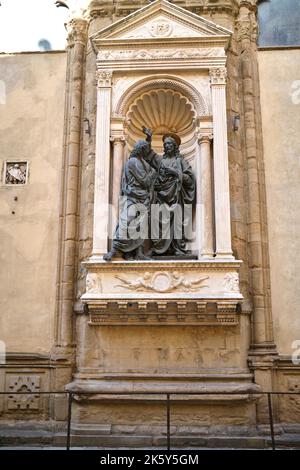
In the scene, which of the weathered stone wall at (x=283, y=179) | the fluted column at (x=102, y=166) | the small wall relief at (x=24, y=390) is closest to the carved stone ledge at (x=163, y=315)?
the fluted column at (x=102, y=166)

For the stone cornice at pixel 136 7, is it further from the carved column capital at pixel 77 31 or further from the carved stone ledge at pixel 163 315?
the carved stone ledge at pixel 163 315

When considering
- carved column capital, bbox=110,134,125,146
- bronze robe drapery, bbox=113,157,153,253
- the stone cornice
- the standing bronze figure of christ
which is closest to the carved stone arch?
carved column capital, bbox=110,134,125,146

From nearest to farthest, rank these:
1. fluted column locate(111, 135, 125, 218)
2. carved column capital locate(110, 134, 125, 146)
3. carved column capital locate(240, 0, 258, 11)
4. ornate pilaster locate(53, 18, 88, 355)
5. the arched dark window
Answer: ornate pilaster locate(53, 18, 88, 355), fluted column locate(111, 135, 125, 218), carved column capital locate(110, 134, 125, 146), carved column capital locate(240, 0, 258, 11), the arched dark window

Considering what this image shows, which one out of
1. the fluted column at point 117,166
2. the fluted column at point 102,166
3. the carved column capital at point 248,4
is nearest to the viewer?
the fluted column at point 102,166

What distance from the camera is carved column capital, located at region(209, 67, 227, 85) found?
7.50 metres

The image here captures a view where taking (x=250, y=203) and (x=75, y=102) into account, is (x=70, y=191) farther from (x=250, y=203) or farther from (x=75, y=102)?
(x=250, y=203)

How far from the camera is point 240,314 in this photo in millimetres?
6820

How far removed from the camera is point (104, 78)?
7609 millimetres

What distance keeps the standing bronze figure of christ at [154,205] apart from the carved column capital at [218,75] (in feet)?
3.58

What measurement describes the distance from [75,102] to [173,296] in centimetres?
353

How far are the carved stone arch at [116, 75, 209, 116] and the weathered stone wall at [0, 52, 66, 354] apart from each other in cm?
114

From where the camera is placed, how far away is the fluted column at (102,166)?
7.02m

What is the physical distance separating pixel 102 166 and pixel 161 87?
1.60 m

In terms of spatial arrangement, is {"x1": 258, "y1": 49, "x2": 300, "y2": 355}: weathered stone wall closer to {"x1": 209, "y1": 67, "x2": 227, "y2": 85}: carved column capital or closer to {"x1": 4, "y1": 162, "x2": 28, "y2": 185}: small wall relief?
{"x1": 209, "y1": 67, "x2": 227, "y2": 85}: carved column capital
